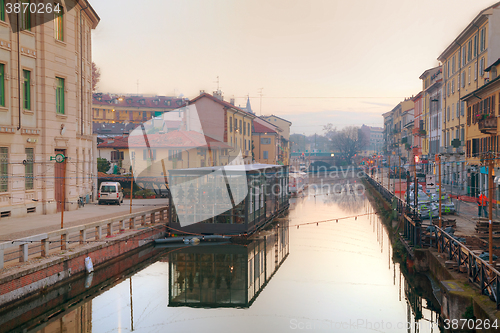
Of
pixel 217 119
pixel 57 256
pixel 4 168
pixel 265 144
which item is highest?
pixel 217 119

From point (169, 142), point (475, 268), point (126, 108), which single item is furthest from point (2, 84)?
point (126, 108)

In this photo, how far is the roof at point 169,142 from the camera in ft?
146

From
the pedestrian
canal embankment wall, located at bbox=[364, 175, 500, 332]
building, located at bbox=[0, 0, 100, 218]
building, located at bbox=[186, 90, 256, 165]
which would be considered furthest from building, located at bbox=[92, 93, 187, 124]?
canal embankment wall, located at bbox=[364, 175, 500, 332]

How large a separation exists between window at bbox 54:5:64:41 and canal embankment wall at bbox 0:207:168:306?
1149 centimetres

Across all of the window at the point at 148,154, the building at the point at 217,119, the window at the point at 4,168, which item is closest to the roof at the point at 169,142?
the window at the point at 148,154

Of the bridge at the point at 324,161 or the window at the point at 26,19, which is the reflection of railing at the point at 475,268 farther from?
the bridge at the point at 324,161

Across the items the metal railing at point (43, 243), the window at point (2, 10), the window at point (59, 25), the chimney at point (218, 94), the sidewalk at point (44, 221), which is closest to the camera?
the metal railing at point (43, 243)

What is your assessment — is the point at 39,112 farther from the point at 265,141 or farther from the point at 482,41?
the point at 265,141

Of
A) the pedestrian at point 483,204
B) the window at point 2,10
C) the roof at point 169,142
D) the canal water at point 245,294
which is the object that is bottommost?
the canal water at point 245,294

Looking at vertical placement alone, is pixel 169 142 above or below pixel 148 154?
above

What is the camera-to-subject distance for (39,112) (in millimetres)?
23281

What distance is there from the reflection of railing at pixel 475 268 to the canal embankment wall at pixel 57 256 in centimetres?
A: 1222

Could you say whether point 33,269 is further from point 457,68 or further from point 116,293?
point 457,68

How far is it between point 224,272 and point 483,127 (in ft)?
67.0
